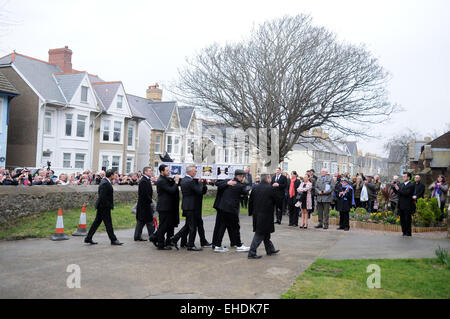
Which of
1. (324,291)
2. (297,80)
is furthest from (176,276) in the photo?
(297,80)

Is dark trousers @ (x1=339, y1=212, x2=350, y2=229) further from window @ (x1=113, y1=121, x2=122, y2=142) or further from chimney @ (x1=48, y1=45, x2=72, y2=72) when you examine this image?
chimney @ (x1=48, y1=45, x2=72, y2=72)

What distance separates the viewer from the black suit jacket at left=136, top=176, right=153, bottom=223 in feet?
33.9

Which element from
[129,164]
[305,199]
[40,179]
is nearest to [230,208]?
[305,199]

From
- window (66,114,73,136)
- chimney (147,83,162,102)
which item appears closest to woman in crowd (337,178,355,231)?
window (66,114,73,136)

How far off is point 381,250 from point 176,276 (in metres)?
5.19

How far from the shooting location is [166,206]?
9.34 m

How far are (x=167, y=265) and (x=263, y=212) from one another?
7.76 ft

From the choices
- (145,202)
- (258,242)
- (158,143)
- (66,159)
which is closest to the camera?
(258,242)

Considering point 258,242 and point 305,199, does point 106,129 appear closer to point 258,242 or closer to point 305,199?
point 305,199

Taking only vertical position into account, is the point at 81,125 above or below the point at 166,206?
above

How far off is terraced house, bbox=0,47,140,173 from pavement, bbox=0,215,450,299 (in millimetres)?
22967

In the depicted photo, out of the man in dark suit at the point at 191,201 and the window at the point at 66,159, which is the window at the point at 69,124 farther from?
the man in dark suit at the point at 191,201

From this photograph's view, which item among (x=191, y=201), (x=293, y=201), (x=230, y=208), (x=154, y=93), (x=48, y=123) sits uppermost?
(x=154, y=93)

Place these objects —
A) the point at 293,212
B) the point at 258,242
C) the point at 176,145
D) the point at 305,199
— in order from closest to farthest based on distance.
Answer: the point at 258,242, the point at 305,199, the point at 293,212, the point at 176,145
